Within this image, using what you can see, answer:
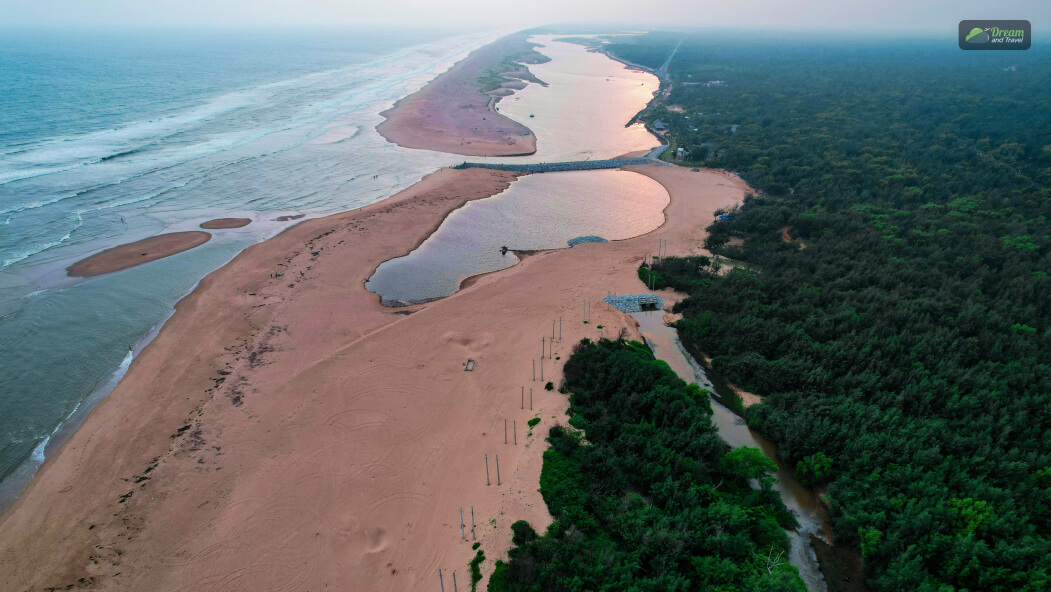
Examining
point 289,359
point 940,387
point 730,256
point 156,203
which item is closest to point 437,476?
point 289,359

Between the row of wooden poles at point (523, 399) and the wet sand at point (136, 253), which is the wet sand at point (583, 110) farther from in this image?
the wet sand at point (136, 253)

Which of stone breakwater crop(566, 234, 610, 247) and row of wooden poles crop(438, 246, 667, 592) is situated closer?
row of wooden poles crop(438, 246, 667, 592)

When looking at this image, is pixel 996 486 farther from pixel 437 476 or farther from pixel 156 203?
pixel 156 203

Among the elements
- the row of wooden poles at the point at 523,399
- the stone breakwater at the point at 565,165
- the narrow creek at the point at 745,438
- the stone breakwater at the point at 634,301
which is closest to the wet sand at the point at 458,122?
the stone breakwater at the point at 565,165

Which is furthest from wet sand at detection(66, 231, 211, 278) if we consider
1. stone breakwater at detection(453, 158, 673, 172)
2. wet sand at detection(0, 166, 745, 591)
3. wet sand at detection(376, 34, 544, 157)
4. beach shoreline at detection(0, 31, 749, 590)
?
wet sand at detection(376, 34, 544, 157)

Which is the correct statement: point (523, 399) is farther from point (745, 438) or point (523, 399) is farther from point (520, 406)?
point (745, 438)

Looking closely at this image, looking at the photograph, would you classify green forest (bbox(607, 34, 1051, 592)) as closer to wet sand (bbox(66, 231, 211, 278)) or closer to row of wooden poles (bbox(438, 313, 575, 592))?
row of wooden poles (bbox(438, 313, 575, 592))
